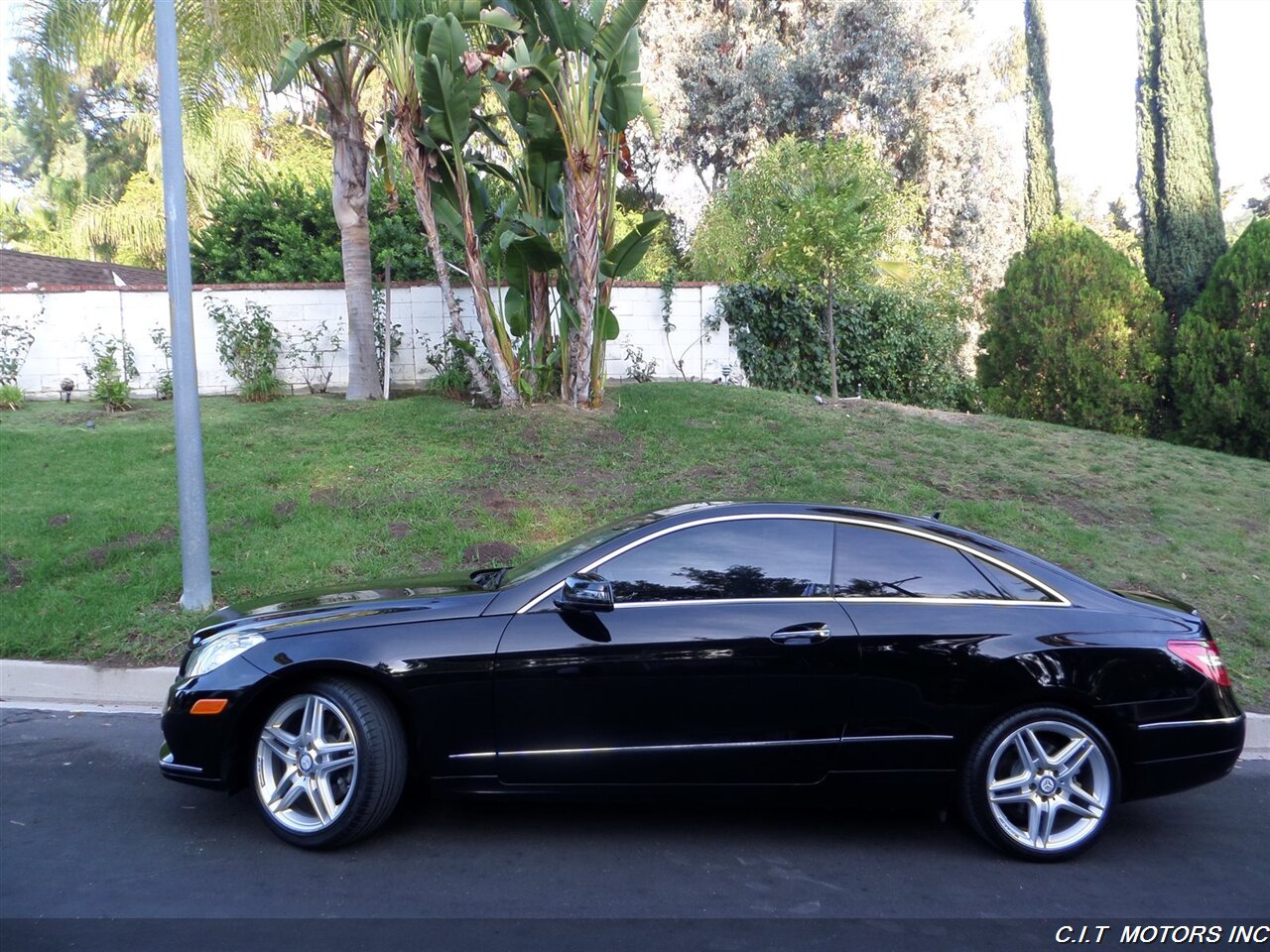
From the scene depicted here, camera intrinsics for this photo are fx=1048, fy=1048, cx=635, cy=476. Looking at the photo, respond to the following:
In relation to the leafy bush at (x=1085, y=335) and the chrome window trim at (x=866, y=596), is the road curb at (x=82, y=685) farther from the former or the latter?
the leafy bush at (x=1085, y=335)

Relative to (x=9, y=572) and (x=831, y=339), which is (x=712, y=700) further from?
(x=831, y=339)

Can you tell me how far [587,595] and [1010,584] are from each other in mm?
1936

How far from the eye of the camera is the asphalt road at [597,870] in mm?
3986

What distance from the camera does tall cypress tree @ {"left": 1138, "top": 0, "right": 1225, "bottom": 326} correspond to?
52.8ft

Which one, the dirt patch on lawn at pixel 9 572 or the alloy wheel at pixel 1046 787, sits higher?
the dirt patch on lawn at pixel 9 572

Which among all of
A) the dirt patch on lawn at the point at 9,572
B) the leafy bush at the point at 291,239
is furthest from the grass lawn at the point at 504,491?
the leafy bush at the point at 291,239

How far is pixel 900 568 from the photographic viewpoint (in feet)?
15.6

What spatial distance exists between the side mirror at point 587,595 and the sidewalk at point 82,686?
3.62 meters

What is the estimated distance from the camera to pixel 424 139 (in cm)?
1134

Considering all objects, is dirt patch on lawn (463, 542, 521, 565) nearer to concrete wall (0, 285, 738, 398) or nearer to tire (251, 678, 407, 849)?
tire (251, 678, 407, 849)

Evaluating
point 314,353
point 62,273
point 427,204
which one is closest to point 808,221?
point 427,204

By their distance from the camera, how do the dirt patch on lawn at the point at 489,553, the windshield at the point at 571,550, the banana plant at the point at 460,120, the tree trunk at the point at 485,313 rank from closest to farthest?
the windshield at the point at 571,550 → the dirt patch on lawn at the point at 489,553 → the banana plant at the point at 460,120 → the tree trunk at the point at 485,313

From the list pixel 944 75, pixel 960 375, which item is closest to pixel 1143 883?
pixel 960 375

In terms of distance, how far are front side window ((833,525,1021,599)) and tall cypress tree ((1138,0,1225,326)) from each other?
1350 centimetres
